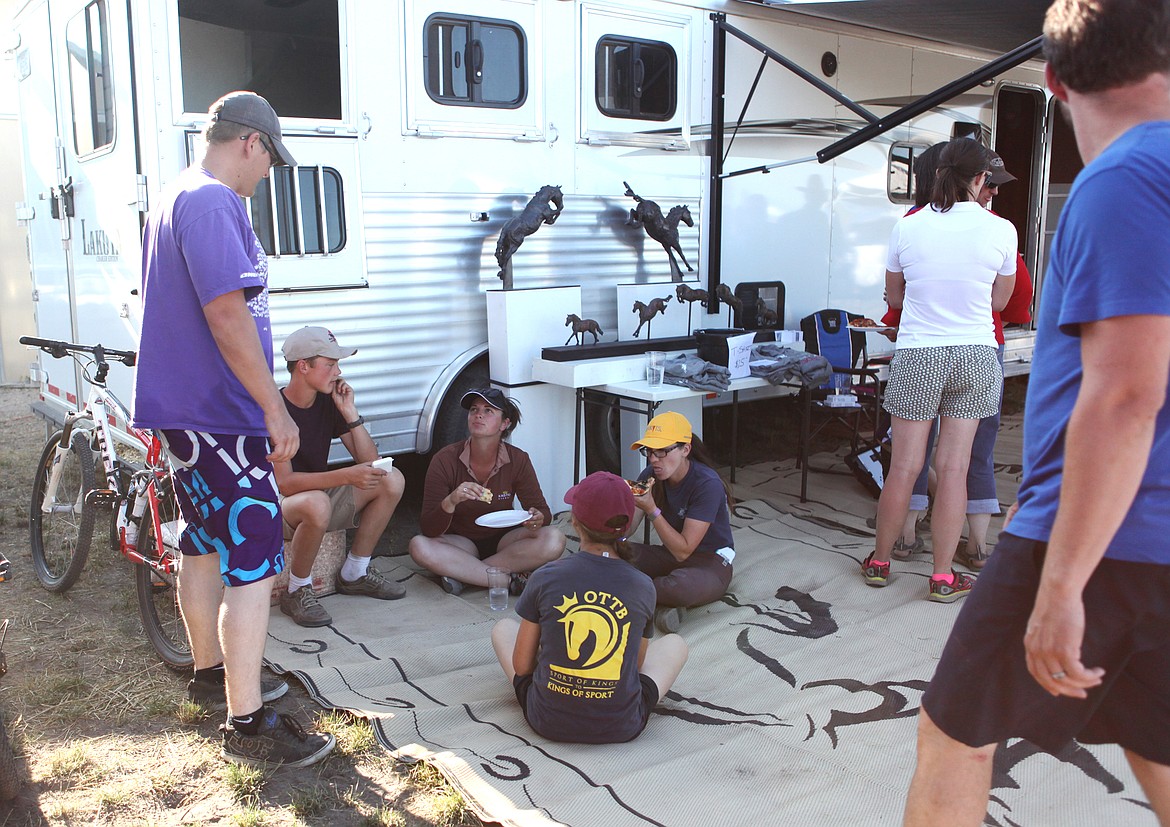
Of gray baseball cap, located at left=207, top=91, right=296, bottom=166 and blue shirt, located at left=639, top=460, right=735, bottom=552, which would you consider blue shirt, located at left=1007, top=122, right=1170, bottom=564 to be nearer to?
gray baseball cap, located at left=207, top=91, right=296, bottom=166

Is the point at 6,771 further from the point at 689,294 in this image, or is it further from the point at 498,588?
the point at 689,294

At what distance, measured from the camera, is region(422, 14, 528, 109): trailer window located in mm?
4496

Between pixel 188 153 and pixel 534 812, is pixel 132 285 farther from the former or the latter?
pixel 534 812

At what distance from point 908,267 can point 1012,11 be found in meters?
2.80

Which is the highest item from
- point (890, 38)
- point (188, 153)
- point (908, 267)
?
point (890, 38)

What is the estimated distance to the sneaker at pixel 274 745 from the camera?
266cm

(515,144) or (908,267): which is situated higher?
(515,144)

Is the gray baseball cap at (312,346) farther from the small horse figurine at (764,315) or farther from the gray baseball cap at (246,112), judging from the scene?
the small horse figurine at (764,315)

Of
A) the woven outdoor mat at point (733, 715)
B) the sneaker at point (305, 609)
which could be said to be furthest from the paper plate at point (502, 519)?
the sneaker at point (305, 609)

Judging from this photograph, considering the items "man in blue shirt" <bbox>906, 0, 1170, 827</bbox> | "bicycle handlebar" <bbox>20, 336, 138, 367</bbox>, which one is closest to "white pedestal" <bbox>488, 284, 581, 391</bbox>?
"bicycle handlebar" <bbox>20, 336, 138, 367</bbox>

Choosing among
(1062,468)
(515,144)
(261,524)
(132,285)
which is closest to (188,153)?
(132,285)

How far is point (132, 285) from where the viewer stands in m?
4.17

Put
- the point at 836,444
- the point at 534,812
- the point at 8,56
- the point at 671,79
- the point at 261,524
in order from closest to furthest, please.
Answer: the point at 534,812
the point at 261,524
the point at 671,79
the point at 8,56
the point at 836,444

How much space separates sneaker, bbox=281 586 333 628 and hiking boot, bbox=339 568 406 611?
0.78 feet
